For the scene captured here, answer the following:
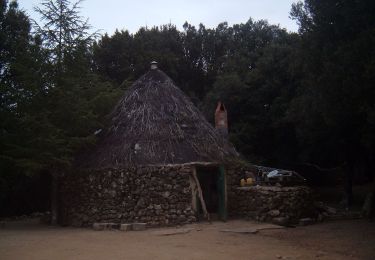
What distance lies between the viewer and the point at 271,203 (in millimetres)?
15117

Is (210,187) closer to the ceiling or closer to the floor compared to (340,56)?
closer to the floor

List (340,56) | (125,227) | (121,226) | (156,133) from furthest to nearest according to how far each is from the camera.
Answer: (156,133)
(121,226)
(125,227)
(340,56)

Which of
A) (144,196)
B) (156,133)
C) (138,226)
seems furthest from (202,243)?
(156,133)

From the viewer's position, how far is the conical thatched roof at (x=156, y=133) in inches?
642

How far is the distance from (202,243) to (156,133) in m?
6.10

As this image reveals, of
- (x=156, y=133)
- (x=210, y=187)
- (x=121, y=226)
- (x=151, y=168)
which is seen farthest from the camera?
(x=210, y=187)

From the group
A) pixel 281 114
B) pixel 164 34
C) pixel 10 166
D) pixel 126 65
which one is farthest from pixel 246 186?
pixel 164 34

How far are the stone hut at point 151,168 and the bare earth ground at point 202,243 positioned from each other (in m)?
1.11

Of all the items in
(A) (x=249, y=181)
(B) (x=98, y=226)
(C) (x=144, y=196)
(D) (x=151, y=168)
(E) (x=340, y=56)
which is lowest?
(B) (x=98, y=226)

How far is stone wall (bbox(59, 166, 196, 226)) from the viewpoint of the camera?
1553cm

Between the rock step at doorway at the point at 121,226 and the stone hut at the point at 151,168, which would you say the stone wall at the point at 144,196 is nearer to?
the stone hut at the point at 151,168

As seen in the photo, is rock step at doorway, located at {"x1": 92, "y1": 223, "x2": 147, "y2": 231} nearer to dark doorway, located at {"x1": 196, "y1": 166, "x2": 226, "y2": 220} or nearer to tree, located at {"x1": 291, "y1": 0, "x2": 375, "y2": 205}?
dark doorway, located at {"x1": 196, "y1": 166, "x2": 226, "y2": 220}

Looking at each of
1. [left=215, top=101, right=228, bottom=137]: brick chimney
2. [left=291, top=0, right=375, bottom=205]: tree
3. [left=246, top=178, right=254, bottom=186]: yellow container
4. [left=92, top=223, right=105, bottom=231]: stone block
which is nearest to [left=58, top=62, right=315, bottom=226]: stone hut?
[left=246, top=178, right=254, bottom=186]: yellow container

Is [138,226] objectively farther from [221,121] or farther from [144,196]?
[221,121]
